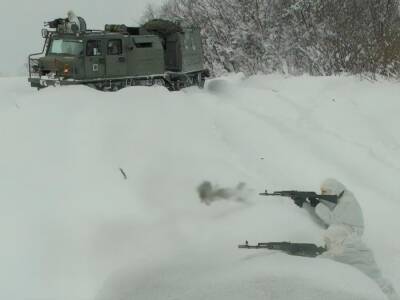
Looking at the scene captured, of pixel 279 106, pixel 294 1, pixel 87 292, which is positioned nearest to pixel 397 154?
pixel 279 106

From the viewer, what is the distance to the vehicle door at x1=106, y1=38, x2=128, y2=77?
52.1 ft

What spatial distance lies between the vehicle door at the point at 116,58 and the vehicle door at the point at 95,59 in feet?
0.62

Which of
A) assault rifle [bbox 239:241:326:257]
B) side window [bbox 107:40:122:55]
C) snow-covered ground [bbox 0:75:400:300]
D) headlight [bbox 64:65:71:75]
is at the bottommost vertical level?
snow-covered ground [bbox 0:75:400:300]

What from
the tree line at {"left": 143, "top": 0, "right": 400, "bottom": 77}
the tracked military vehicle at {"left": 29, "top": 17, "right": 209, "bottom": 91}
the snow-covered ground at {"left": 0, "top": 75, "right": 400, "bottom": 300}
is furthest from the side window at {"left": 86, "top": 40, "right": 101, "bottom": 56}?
the tree line at {"left": 143, "top": 0, "right": 400, "bottom": 77}

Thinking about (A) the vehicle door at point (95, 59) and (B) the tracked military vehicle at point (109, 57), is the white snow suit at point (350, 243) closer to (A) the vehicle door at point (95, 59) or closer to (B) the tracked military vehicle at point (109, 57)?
(B) the tracked military vehicle at point (109, 57)

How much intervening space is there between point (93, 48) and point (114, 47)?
723mm

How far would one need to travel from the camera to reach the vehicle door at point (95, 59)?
15.4 metres

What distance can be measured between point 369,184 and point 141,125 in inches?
181

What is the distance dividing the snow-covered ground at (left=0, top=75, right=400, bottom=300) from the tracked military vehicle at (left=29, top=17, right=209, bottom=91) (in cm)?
122

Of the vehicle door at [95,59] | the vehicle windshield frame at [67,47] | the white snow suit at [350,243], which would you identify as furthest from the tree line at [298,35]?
the white snow suit at [350,243]

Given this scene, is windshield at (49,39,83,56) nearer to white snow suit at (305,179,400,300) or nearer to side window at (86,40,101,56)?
side window at (86,40,101,56)

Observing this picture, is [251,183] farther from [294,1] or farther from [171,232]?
[294,1]

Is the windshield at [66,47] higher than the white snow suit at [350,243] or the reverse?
higher

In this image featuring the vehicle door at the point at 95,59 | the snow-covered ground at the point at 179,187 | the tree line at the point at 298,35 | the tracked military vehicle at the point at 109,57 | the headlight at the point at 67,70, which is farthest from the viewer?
the tree line at the point at 298,35
